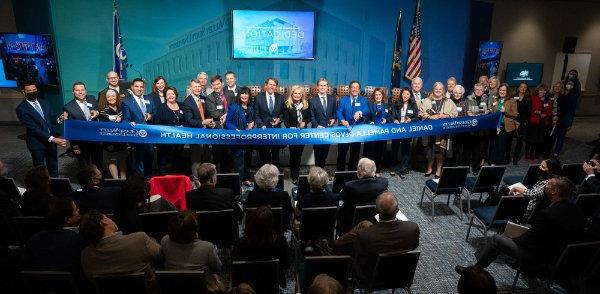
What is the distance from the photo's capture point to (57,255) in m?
3.27

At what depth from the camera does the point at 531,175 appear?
5.75 m

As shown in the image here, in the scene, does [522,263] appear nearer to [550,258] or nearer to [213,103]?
[550,258]

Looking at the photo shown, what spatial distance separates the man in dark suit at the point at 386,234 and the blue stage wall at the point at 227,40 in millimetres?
7338

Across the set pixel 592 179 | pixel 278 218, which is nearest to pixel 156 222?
pixel 278 218

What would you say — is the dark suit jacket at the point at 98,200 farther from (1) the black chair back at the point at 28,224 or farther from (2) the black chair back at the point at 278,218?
(2) the black chair back at the point at 278,218

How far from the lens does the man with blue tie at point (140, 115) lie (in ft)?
21.1

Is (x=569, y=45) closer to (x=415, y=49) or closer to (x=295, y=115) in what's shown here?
(x=415, y=49)

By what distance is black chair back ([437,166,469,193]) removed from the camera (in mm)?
5586

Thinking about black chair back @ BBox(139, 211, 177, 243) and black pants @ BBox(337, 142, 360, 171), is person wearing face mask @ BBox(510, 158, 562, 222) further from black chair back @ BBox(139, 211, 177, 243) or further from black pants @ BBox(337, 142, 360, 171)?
black chair back @ BBox(139, 211, 177, 243)

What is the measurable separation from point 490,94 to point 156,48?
24.1ft

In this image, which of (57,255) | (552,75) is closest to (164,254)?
(57,255)

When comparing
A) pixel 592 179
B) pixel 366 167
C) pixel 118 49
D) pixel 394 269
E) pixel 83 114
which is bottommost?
pixel 394 269

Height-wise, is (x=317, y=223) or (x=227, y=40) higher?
(x=227, y=40)

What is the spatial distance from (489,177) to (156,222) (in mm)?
4348
